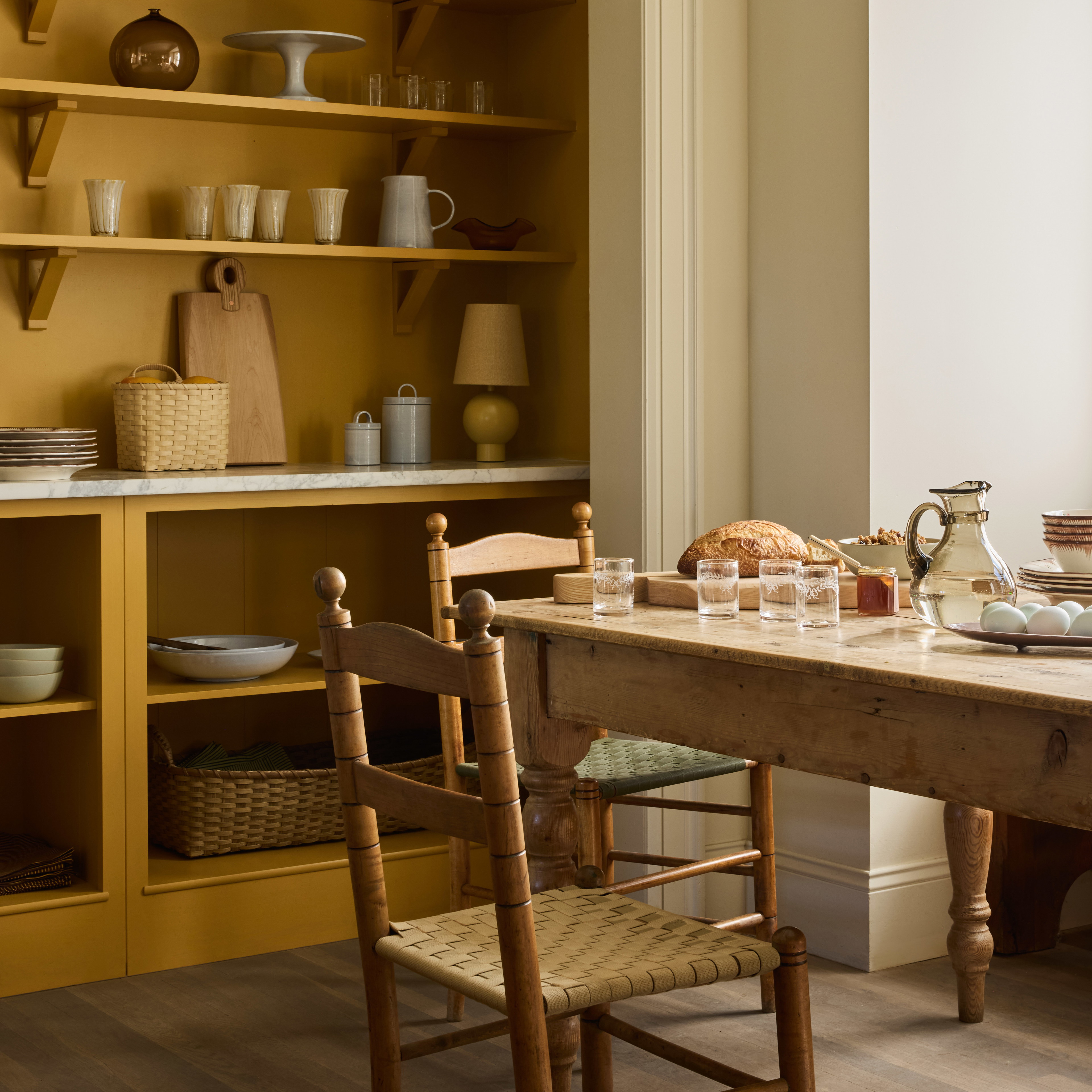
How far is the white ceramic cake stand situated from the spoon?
5.46ft

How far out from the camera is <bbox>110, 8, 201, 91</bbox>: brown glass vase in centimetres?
317

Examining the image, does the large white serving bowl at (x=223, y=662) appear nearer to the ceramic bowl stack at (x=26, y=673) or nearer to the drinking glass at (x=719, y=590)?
the ceramic bowl stack at (x=26, y=673)

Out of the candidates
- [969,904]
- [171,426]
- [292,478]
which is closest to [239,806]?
[292,478]

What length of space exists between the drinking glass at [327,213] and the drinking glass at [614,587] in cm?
149

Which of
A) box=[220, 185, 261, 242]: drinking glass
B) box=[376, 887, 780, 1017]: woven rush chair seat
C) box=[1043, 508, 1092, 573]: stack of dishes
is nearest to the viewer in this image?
box=[376, 887, 780, 1017]: woven rush chair seat

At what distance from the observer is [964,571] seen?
1934mm

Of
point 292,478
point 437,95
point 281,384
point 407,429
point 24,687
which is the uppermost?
point 437,95

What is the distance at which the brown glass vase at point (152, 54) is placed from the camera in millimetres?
3174

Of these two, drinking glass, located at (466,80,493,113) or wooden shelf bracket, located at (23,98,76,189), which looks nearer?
wooden shelf bracket, located at (23,98,76,189)

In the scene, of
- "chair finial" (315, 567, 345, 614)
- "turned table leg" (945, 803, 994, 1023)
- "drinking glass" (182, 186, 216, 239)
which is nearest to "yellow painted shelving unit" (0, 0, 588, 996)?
"drinking glass" (182, 186, 216, 239)

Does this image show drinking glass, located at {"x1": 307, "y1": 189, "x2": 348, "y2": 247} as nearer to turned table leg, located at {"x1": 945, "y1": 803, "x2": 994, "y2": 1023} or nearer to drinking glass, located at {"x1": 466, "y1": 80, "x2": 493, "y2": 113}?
drinking glass, located at {"x1": 466, "y1": 80, "x2": 493, "y2": 113}

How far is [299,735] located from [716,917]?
112 cm

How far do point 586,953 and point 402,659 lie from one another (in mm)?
423

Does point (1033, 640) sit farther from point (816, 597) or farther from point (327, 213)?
point (327, 213)
